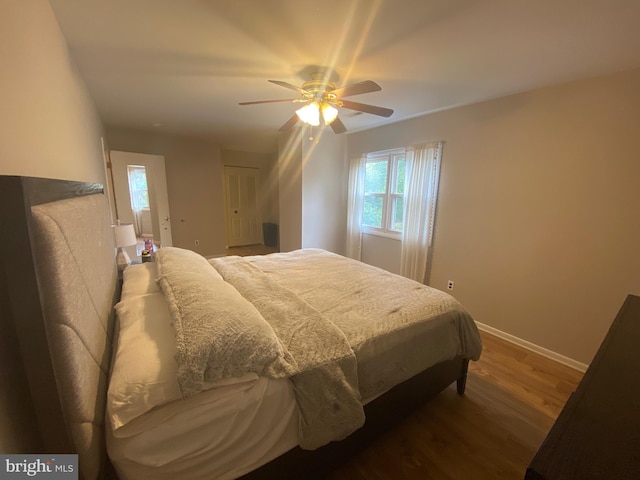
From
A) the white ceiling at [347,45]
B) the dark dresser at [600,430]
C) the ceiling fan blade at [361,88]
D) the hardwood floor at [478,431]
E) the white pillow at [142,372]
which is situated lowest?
the hardwood floor at [478,431]

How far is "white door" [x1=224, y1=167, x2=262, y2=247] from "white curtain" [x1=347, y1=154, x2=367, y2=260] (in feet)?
11.0

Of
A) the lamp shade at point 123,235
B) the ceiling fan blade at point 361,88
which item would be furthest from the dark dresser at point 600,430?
the lamp shade at point 123,235

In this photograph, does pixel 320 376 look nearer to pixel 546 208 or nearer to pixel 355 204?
pixel 546 208

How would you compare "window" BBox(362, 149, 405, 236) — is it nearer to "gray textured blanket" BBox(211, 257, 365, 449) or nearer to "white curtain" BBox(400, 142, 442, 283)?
"white curtain" BBox(400, 142, 442, 283)

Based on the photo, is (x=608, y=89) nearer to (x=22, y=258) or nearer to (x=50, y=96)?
(x=22, y=258)

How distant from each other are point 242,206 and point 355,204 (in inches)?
140

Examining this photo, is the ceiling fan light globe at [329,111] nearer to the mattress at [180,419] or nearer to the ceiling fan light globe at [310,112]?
the ceiling fan light globe at [310,112]

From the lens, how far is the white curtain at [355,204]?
4086mm

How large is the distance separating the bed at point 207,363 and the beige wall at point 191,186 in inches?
133

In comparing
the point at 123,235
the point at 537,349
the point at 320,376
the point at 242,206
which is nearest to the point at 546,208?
the point at 537,349

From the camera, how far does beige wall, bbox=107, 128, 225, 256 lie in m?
4.48

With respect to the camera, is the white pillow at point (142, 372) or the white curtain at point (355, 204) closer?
the white pillow at point (142, 372)

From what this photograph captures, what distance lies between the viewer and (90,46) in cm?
173

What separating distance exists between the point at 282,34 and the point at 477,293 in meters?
3.06
